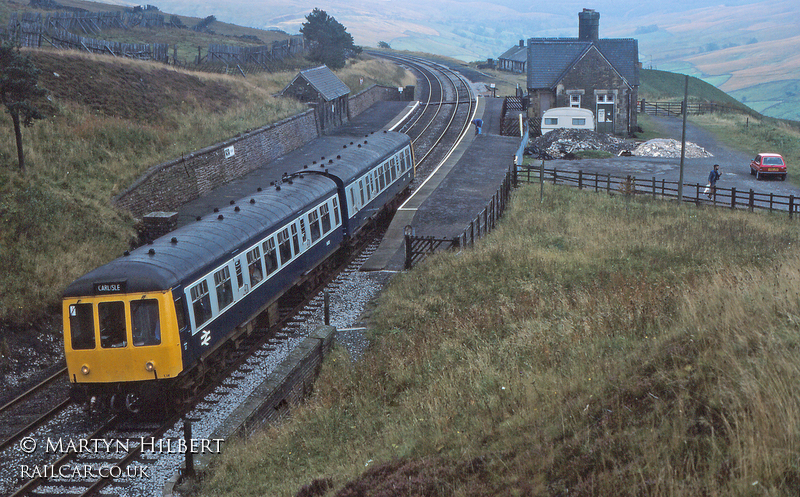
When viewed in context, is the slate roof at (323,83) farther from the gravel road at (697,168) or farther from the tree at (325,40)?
the gravel road at (697,168)

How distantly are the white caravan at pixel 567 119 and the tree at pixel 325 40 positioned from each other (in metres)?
21.7

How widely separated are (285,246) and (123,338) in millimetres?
5827

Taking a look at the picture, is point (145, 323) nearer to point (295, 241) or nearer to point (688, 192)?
point (295, 241)

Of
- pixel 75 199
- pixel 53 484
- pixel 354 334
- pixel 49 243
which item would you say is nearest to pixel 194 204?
pixel 75 199

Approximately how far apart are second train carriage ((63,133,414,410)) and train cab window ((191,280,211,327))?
0.02 m

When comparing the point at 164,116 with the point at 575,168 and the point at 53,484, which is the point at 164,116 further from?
the point at 53,484

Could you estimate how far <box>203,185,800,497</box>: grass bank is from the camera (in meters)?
6.17

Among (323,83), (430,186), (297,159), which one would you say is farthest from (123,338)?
(323,83)

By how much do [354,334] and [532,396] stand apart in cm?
802

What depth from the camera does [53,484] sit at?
35.3ft

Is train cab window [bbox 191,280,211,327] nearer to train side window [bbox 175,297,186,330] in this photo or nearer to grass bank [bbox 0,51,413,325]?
train side window [bbox 175,297,186,330]

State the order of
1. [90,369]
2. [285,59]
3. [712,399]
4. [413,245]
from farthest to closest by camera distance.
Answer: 1. [285,59]
2. [413,245]
3. [90,369]
4. [712,399]

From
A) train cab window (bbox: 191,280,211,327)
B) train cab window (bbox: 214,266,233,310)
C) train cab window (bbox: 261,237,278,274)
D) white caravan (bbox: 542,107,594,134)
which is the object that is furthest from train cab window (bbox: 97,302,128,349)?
white caravan (bbox: 542,107,594,134)

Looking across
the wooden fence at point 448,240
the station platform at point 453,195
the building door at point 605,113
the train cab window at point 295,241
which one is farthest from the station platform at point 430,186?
the building door at point 605,113
